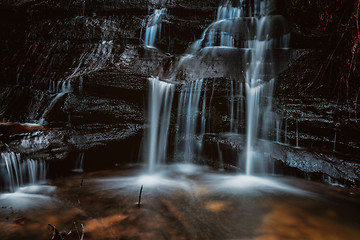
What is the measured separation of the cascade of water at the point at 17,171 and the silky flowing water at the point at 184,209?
27 centimetres

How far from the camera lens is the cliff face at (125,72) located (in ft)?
15.4

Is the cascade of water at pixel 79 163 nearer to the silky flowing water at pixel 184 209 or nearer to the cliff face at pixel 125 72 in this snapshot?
the cliff face at pixel 125 72

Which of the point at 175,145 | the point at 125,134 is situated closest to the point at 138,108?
the point at 125,134

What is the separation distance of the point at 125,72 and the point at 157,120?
1.60 meters

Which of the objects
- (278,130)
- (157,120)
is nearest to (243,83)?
(278,130)

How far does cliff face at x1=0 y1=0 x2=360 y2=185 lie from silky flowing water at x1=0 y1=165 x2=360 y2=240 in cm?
111

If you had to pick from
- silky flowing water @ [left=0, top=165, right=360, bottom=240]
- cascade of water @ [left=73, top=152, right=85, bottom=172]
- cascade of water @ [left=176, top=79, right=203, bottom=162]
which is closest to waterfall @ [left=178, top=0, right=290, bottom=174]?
cascade of water @ [left=176, top=79, right=203, bottom=162]

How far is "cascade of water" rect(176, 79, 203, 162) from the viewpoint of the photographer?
5.50 metres

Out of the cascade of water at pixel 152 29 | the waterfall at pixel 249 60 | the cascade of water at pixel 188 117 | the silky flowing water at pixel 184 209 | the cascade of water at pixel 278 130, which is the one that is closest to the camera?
the silky flowing water at pixel 184 209

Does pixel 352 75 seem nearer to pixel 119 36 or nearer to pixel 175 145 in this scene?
A: pixel 175 145

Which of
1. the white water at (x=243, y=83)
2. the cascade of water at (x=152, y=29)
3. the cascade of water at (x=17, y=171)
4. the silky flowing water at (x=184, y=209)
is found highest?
the cascade of water at (x=152, y=29)

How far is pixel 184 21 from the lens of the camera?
792cm

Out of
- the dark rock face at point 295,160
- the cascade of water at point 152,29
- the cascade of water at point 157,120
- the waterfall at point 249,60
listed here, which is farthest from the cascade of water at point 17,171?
the cascade of water at point 152,29

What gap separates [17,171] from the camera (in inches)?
169
